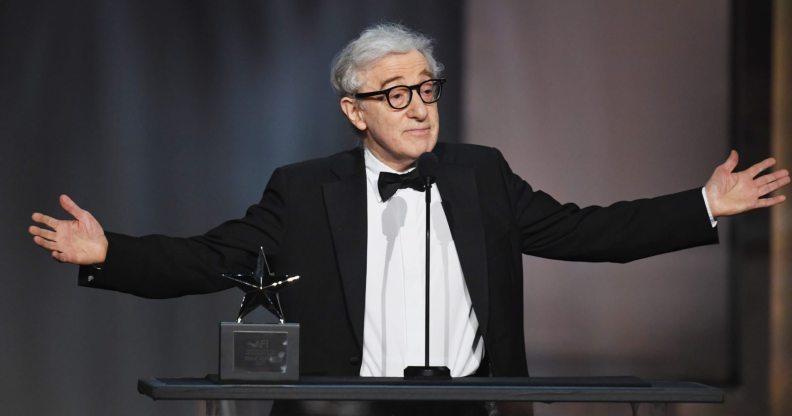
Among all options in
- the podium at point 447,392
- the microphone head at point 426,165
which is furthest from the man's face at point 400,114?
the podium at point 447,392

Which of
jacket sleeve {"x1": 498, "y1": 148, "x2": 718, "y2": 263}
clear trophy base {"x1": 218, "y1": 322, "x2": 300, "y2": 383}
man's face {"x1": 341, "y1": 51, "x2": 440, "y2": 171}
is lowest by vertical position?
clear trophy base {"x1": 218, "y1": 322, "x2": 300, "y2": 383}

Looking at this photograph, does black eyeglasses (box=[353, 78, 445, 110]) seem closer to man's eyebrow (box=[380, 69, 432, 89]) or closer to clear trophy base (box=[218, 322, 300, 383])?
man's eyebrow (box=[380, 69, 432, 89])

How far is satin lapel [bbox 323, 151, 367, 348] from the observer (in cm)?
289

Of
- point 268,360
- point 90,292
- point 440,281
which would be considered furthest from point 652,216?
point 90,292

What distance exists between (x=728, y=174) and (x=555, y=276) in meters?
1.72

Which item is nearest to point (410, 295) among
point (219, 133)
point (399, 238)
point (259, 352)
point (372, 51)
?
point (399, 238)

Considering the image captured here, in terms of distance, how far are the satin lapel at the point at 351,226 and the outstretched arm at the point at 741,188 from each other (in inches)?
32.9

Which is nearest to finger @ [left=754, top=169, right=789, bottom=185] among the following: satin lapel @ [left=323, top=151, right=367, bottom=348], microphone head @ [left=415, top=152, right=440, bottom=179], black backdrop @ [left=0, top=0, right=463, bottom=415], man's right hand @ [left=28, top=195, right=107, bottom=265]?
microphone head @ [left=415, top=152, right=440, bottom=179]

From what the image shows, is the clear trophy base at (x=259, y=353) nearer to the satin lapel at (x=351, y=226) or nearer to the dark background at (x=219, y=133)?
the satin lapel at (x=351, y=226)

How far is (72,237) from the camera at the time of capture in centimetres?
273

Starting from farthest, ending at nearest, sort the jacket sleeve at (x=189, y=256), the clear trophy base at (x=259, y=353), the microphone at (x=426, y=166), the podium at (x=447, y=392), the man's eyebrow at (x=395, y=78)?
the man's eyebrow at (x=395, y=78) < the jacket sleeve at (x=189, y=256) < the microphone at (x=426, y=166) < the clear trophy base at (x=259, y=353) < the podium at (x=447, y=392)

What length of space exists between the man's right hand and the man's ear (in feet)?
2.54

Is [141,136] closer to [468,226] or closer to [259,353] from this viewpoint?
[468,226]

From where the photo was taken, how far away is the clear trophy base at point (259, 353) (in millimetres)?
2281
